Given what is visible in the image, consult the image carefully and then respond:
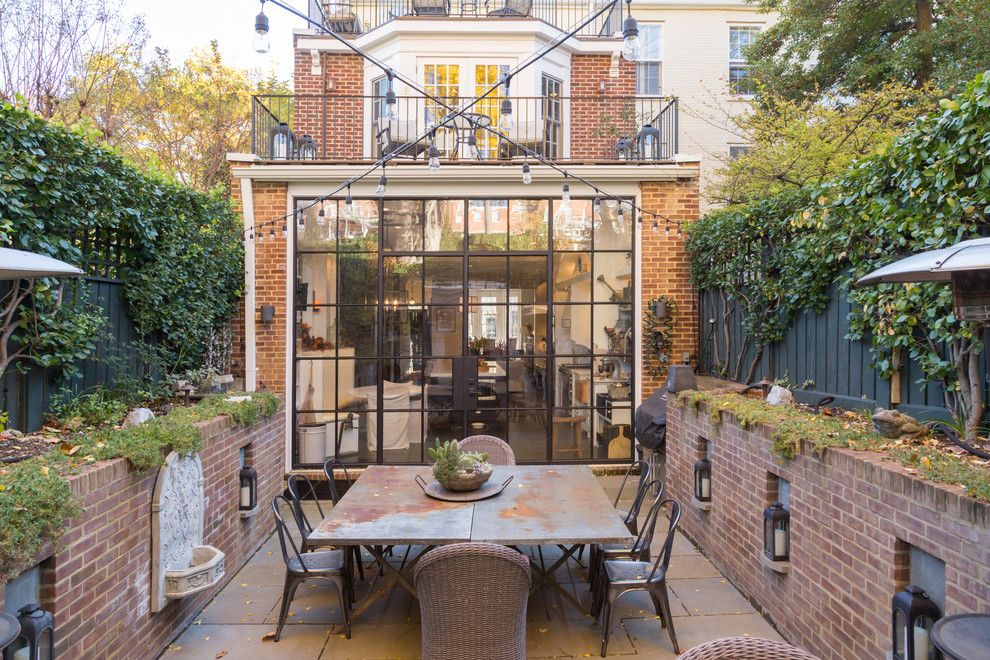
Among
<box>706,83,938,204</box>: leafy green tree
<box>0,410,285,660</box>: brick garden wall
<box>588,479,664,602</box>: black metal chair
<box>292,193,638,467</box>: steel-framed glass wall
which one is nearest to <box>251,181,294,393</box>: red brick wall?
<box>292,193,638,467</box>: steel-framed glass wall

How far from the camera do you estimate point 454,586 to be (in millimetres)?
3041

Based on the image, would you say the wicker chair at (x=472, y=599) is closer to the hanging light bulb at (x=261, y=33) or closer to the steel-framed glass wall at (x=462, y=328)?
the hanging light bulb at (x=261, y=33)

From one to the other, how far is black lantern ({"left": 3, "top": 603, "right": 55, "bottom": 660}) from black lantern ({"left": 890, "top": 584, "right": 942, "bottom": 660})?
11.7 feet

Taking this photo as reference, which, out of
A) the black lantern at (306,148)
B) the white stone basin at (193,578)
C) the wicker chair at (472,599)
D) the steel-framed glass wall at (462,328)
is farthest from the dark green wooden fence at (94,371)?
the black lantern at (306,148)

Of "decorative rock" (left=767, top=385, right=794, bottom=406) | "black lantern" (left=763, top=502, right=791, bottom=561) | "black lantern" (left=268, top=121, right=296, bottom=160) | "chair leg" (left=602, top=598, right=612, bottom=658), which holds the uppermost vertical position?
"black lantern" (left=268, top=121, right=296, bottom=160)

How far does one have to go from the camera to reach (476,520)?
396 cm

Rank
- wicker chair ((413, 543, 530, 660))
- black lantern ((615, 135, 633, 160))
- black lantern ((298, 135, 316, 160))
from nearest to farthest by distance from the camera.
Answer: wicker chair ((413, 543, 530, 660)) → black lantern ((298, 135, 316, 160)) → black lantern ((615, 135, 633, 160))

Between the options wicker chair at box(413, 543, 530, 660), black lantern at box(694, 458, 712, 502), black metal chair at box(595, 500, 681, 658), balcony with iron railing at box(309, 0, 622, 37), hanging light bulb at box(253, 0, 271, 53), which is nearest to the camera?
wicker chair at box(413, 543, 530, 660)

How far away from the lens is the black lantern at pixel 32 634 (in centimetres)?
237

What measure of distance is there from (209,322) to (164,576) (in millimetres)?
3433

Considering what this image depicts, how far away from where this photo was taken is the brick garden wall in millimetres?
2799

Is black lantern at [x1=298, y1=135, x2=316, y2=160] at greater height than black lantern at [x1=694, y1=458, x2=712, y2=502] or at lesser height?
greater

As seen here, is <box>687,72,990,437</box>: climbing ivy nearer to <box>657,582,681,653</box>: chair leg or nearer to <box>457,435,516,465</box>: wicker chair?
<box>657,582,681,653</box>: chair leg

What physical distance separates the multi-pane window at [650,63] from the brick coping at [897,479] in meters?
15.0
